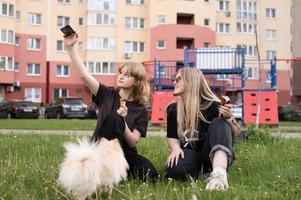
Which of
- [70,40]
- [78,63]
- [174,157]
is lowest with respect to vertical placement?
[174,157]

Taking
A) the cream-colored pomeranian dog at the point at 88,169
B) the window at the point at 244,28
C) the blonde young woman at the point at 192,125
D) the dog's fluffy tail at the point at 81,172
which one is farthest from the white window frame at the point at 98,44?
the dog's fluffy tail at the point at 81,172

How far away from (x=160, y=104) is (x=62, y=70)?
117 feet

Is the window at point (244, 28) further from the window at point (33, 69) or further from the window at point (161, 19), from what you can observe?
the window at point (33, 69)

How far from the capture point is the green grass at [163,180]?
362 centimetres

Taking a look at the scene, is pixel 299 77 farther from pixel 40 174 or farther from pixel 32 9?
pixel 40 174

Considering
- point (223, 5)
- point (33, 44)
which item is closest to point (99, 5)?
point (33, 44)

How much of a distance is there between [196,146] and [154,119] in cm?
1444

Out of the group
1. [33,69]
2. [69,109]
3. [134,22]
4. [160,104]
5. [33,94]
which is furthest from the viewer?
[134,22]

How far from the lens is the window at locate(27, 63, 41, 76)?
51844 mm

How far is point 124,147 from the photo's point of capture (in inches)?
180

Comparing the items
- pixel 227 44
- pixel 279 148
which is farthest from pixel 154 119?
pixel 227 44

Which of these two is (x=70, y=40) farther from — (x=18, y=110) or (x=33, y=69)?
(x=33, y=69)

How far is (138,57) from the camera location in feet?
178

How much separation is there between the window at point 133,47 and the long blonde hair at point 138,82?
4944 cm
